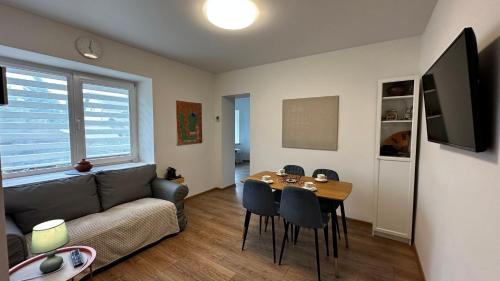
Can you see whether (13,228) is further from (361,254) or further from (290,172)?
(361,254)

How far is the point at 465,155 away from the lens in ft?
4.06

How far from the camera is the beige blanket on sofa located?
2012mm

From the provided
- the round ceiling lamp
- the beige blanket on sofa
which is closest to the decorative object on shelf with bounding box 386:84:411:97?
the round ceiling lamp

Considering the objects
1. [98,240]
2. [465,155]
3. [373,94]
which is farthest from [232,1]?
[98,240]

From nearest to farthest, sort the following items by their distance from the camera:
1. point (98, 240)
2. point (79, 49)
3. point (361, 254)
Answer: point (98, 240), point (361, 254), point (79, 49)

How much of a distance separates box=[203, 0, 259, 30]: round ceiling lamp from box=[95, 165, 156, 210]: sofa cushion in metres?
2.23

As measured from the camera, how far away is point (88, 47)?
103 inches

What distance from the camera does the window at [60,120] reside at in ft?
7.81

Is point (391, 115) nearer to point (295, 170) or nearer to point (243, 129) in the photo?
point (295, 170)

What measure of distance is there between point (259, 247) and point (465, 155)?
210cm

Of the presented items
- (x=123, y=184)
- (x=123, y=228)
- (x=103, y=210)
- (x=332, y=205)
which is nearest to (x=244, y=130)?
(x=123, y=184)

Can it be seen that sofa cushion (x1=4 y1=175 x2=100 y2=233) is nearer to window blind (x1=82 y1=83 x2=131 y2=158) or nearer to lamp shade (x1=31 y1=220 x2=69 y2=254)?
window blind (x1=82 y1=83 x2=131 y2=158)

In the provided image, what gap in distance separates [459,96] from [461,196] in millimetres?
608

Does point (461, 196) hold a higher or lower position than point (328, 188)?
higher
